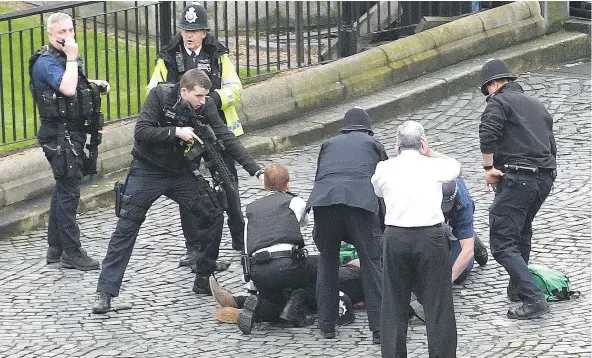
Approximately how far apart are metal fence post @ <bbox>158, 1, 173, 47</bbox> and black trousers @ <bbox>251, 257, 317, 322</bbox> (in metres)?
4.59

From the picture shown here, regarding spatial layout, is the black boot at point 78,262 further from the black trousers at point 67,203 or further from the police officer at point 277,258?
the police officer at point 277,258

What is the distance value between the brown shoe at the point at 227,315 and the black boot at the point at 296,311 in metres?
0.33

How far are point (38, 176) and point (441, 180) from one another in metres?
4.63

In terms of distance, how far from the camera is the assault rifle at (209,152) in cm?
969

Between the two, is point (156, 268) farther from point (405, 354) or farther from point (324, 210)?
point (405, 354)

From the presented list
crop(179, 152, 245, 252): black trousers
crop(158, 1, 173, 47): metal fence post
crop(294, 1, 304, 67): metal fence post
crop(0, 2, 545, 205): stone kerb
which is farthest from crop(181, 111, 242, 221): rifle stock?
crop(294, 1, 304, 67): metal fence post

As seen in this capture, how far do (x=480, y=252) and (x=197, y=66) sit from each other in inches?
103

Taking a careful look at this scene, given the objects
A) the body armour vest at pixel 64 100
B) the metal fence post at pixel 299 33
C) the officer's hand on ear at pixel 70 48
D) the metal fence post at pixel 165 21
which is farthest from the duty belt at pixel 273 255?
the metal fence post at pixel 299 33

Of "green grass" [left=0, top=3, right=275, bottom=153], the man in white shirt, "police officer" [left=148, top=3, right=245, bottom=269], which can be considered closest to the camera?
the man in white shirt

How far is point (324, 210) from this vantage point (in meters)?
9.16

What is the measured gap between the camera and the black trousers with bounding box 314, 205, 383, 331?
912cm

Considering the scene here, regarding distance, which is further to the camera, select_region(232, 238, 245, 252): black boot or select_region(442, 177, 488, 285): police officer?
select_region(232, 238, 245, 252): black boot

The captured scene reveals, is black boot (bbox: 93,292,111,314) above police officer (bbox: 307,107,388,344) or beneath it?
beneath

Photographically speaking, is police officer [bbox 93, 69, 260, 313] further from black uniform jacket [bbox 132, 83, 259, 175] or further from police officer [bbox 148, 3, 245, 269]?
police officer [bbox 148, 3, 245, 269]
